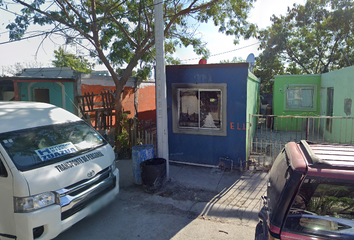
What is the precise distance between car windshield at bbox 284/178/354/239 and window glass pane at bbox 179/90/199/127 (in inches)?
195

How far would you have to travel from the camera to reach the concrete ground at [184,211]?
4.10m

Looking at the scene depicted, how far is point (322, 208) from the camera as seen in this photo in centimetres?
230

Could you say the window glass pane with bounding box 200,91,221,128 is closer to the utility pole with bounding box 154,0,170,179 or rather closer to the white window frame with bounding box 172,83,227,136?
the white window frame with bounding box 172,83,227,136

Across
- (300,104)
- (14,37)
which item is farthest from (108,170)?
(300,104)

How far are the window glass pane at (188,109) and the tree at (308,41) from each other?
48.3 feet

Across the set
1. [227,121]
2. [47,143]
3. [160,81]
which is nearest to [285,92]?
[227,121]

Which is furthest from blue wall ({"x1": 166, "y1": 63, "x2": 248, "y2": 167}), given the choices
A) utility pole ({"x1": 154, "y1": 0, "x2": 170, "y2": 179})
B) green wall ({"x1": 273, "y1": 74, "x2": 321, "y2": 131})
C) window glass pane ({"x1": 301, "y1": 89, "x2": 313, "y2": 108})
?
window glass pane ({"x1": 301, "y1": 89, "x2": 313, "y2": 108})

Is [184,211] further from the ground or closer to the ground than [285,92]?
closer to the ground

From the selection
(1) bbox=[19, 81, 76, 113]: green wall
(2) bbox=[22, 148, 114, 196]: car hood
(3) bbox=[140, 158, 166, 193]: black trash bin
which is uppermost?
(1) bbox=[19, 81, 76, 113]: green wall

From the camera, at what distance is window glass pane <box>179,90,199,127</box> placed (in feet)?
23.3

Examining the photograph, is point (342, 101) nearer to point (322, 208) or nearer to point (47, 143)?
point (322, 208)

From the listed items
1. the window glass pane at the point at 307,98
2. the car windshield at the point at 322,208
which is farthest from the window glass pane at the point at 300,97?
the car windshield at the point at 322,208

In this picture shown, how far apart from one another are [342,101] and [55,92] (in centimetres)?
1062

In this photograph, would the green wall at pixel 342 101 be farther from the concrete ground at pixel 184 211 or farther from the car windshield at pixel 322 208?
the car windshield at pixel 322 208
